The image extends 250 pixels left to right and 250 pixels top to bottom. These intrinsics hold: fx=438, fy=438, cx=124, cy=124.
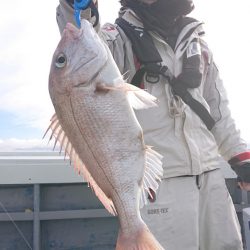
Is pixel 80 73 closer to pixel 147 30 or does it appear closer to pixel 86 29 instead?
pixel 86 29

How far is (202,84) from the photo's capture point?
3.12 m

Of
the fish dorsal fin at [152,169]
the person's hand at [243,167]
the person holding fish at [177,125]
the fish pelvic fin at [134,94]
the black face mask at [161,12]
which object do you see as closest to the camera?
the fish pelvic fin at [134,94]

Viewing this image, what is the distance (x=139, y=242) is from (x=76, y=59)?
3.00ft

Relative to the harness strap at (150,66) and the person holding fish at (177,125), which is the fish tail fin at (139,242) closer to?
the person holding fish at (177,125)

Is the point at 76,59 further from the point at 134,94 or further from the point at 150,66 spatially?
the point at 150,66

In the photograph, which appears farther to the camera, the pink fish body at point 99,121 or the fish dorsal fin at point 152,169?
the fish dorsal fin at point 152,169

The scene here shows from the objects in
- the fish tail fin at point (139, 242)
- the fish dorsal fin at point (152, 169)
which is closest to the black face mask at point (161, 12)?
the fish dorsal fin at point (152, 169)

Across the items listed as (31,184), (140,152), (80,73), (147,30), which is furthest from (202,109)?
(31,184)

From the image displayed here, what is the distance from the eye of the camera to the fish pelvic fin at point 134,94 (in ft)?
6.63

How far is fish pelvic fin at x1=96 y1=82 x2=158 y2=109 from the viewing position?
2.02m

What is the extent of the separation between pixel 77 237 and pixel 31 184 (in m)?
0.73

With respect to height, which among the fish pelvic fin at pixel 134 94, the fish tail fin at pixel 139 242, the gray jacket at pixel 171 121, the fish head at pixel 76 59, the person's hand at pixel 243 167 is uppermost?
the fish head at pixel 76 59

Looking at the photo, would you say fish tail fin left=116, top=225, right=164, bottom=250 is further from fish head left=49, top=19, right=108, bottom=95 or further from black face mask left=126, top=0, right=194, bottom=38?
black face mask left=126, top=0, right=194, bottom=38

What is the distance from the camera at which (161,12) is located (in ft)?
9.90
